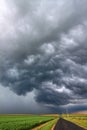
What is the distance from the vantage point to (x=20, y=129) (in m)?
51.2

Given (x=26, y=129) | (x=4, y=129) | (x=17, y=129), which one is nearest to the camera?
(x=4, y=129)

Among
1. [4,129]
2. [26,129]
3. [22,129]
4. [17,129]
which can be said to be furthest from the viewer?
[26,129]

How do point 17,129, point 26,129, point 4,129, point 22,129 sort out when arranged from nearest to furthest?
1. point 4,129
2. point 17,129
3. point 22,129
4. point 26,129

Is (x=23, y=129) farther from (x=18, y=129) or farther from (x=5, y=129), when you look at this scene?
(x=5, y=129)

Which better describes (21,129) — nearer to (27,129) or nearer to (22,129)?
(22,129)

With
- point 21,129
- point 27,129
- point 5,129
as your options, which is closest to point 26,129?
point 27,129

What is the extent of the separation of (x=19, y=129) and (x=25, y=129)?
5064 millimetres

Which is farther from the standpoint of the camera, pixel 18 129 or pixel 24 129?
pixel 24 129

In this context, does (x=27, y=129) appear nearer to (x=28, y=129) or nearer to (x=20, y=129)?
(x=28, y=129)

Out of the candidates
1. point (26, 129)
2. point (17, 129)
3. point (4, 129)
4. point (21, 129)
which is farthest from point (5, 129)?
point (26, 129)

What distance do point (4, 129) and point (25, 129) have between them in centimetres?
1312

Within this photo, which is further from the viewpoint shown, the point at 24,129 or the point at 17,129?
the point at 24,129

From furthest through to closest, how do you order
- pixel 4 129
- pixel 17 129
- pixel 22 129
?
pixel 22 129 → pixel 17 129 → pixel 4 129

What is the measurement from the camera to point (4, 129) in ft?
141
